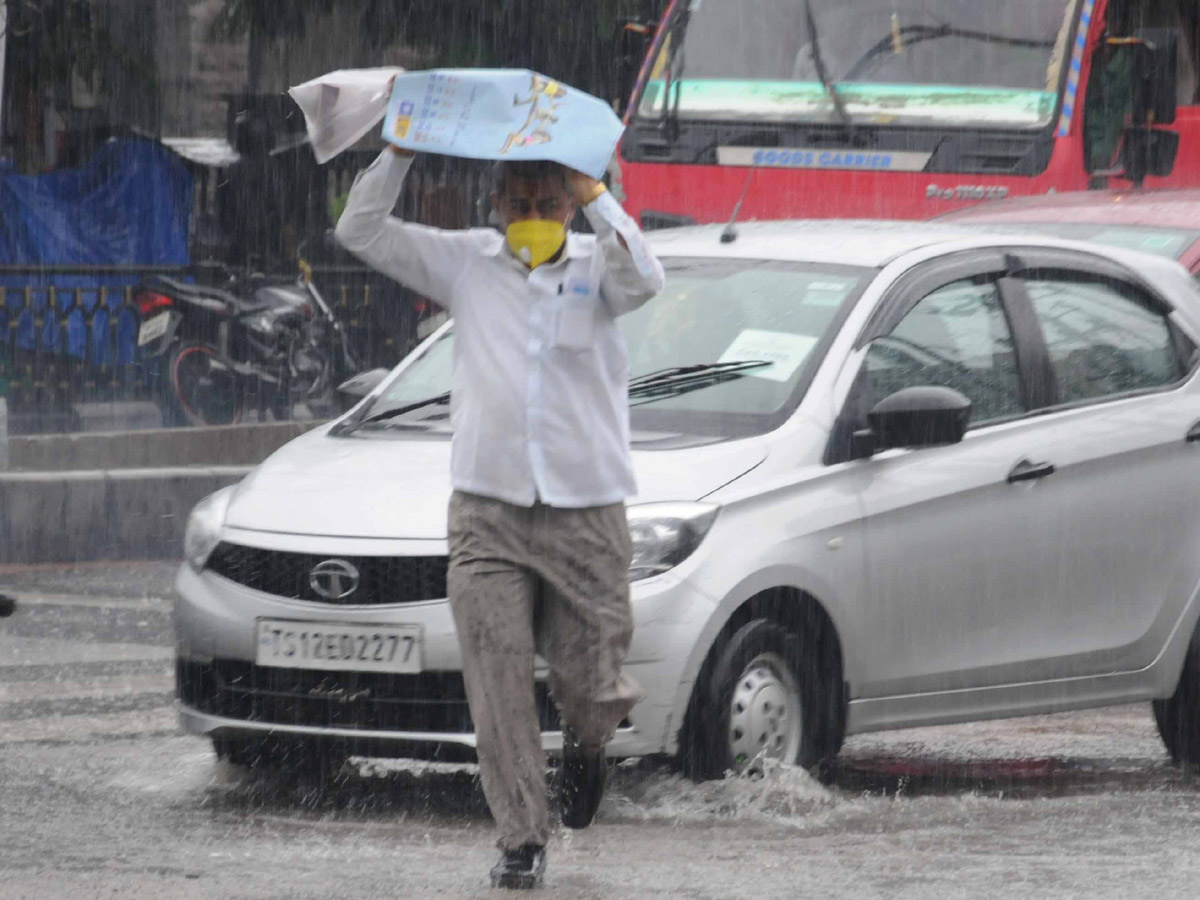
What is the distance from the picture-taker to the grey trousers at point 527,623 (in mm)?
5387

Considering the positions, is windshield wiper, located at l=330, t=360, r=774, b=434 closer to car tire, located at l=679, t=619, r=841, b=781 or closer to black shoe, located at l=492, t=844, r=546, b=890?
car tire, located at l=679, t=619, r=841, b=781

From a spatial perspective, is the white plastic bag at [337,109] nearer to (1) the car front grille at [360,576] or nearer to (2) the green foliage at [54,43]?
(1) the car front grille at [360,576]

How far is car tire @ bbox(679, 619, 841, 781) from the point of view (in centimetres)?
632

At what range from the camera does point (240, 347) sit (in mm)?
18516

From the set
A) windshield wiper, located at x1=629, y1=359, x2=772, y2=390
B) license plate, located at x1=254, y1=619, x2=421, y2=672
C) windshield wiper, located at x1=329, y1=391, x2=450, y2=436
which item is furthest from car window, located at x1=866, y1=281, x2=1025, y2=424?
license plate, located at x1=254, y1=619, x2=421, y2=672

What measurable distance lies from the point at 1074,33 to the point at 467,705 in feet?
26.2

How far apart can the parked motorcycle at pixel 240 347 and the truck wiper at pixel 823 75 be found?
18.1 ft

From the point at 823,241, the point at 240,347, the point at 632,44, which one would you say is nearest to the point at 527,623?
the point at 823,241

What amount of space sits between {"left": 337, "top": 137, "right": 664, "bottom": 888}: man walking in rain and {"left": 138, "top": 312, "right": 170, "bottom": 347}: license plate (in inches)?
492

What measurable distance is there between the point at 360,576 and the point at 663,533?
2.54 ft

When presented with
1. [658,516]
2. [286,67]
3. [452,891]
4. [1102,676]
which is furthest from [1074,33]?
[286,67]

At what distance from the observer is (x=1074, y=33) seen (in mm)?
13180

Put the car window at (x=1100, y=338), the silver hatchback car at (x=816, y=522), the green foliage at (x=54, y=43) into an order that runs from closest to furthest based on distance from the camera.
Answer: the silver hatchback car at (x=816, y=522) < the car window at (x=1100, y=338) < the green foliage at (x=54, y=43)

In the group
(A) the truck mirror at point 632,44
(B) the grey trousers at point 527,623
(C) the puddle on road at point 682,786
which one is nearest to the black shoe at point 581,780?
(B) the grey trousers at point 527,623
